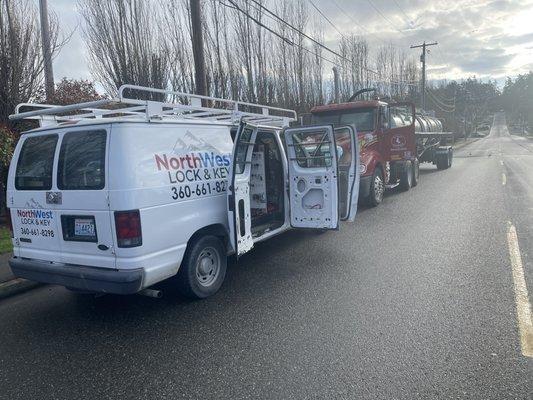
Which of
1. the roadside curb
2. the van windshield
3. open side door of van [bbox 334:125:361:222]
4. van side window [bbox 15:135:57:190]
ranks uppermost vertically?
the van windshield

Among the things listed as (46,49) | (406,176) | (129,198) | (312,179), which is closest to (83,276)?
(129,198)

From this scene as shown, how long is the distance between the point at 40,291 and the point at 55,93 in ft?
19.9

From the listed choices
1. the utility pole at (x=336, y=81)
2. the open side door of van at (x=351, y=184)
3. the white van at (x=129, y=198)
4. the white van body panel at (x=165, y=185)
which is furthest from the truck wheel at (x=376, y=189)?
the utility pole at (x=336, y=81)

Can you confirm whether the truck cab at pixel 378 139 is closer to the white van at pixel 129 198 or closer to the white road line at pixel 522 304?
the white road line at pixel 522 304

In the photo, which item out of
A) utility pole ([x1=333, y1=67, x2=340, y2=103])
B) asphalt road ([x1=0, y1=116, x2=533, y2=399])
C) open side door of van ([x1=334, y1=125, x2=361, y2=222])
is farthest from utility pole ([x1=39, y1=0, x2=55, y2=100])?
utility pole ([x1=333, y1=67, x2=340, y2=103])

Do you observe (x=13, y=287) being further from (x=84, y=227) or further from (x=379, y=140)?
(x=379, y=140)

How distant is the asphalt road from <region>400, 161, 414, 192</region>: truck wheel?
641 centimetres

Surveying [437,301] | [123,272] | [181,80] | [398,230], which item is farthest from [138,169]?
[181,80]

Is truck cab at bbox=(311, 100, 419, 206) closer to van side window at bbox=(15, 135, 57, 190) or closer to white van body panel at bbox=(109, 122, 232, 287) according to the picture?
white van body panel at bbox=(109, 122, 232, 287)

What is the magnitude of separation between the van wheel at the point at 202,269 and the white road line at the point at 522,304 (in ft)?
10.3

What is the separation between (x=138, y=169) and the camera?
13.5ft

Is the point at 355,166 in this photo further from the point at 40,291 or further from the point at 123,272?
the point at 40,291

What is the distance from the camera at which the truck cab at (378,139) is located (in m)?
10.7

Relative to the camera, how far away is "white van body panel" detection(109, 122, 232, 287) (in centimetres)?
405
